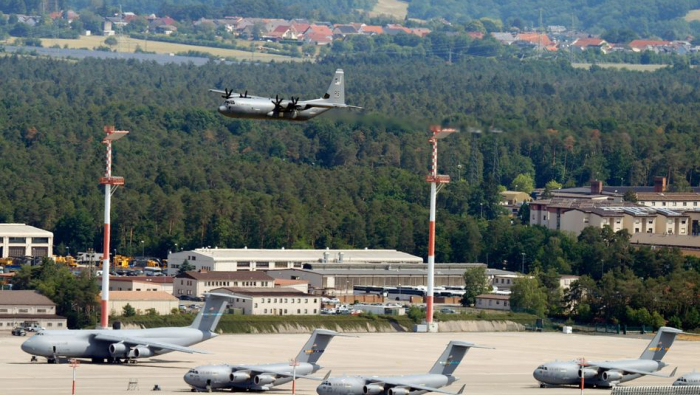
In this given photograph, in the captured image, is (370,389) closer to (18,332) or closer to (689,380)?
(689,380)

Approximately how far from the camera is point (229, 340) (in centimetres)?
13275

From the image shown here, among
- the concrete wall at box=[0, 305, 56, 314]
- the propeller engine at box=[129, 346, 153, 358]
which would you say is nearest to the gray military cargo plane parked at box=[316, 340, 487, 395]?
the propeller engine at box=[129, 346, 153, 358]

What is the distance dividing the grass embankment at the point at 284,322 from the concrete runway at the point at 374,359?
306 cm

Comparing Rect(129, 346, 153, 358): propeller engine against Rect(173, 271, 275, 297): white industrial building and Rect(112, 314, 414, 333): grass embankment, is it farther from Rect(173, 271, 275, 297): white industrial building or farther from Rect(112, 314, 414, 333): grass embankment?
Rect(173, 271, 275, 297): white industrial building

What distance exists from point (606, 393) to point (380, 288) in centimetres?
7305

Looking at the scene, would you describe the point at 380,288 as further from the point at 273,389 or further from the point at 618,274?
the point at 273,389

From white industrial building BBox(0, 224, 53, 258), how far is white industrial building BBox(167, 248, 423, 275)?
16.6 m

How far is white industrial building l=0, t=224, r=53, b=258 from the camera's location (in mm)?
194250

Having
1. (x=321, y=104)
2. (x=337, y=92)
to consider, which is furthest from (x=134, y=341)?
(x=321, y=104)

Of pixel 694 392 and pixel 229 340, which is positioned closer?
pixel 694 392

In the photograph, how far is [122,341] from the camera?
4368 inches

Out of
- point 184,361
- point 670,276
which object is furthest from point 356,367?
point 670,276

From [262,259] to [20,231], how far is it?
27779 mm

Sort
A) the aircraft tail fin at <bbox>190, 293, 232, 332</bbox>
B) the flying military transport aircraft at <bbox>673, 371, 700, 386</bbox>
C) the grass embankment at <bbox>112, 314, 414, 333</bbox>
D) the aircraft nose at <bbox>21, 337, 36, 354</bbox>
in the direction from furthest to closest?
1. the grass embankment at <bbox>112, 314, 414, 333</bbox>
2. the aircraft tail fin at <bbox>190, 293, 232, 332</bbox>
3. the aircraft nose at <bbox>21, 337, 36, 354</bbox>
4. the flying military transport aircraft at <bbox>673, 371, 700, 386</bbox>
